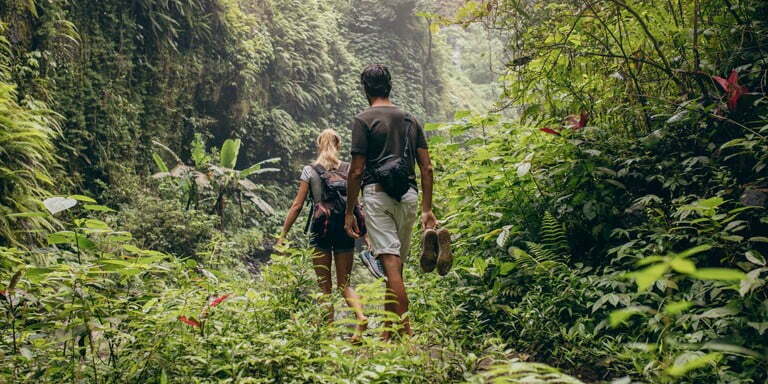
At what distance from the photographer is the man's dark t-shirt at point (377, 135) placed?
422 cm

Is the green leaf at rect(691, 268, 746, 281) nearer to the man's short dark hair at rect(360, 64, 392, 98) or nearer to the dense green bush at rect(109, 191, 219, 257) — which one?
the man's short dark hair at rect(360, 64, 392, 98)

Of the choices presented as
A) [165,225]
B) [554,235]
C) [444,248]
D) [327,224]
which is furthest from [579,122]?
[165,225]

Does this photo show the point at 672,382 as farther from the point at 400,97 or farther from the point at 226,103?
the point at 400,97

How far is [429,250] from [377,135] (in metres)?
0.96

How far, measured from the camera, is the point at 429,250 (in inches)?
166

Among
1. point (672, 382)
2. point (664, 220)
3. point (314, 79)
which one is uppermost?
point (314, 79)

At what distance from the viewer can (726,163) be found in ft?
12.7

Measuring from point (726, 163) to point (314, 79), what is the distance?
16146 millimetres

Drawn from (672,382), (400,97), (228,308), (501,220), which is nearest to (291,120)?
(400,97)

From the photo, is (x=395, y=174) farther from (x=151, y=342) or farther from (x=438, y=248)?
(x=151, y=342)

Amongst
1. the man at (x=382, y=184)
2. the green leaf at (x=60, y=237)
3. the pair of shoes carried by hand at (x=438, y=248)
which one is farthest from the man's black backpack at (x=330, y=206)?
the green leaf at (x=60, y=237)

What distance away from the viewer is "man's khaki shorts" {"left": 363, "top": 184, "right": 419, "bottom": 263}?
4.25m

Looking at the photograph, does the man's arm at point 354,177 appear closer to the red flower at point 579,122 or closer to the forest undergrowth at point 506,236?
the forest undergrowth at point 506,236

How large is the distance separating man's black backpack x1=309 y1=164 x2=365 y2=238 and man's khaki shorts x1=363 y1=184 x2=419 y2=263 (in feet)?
2.33
